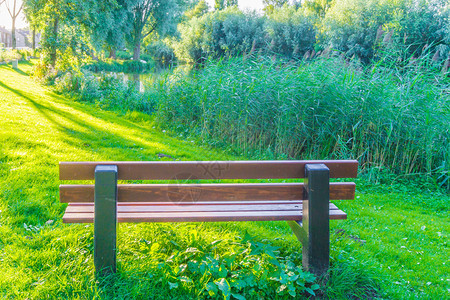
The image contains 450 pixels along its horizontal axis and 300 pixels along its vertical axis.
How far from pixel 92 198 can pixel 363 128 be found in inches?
170

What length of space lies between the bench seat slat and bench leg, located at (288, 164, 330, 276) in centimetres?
15

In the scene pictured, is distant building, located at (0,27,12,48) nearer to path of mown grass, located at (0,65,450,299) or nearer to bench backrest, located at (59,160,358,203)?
path of mown grass, located at (0,65,450,299)

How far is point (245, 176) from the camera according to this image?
6.98ft

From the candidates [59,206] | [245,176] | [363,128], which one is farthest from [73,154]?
[363,128]

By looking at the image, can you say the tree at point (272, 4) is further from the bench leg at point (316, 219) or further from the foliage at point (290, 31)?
the bench leg at point (316, 219)

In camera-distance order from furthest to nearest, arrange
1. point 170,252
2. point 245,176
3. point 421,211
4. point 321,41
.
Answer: point 321,41, point 421,211, point 170,252, point 245,176

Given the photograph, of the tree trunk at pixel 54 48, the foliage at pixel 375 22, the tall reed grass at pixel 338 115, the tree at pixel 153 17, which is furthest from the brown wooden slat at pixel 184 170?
the tree at pixel 153 17

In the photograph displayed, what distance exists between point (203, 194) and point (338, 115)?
3.95 m

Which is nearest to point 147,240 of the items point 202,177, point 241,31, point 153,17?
point 202,177

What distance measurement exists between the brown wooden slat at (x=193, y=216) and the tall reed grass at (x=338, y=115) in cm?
341

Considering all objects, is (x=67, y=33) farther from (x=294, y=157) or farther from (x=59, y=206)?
(x=59, y=206)

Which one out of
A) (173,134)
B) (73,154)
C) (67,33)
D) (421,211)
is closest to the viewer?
(421,211)

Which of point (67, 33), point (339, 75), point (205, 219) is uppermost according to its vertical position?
point (67, 33)

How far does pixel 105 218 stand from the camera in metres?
2.09
